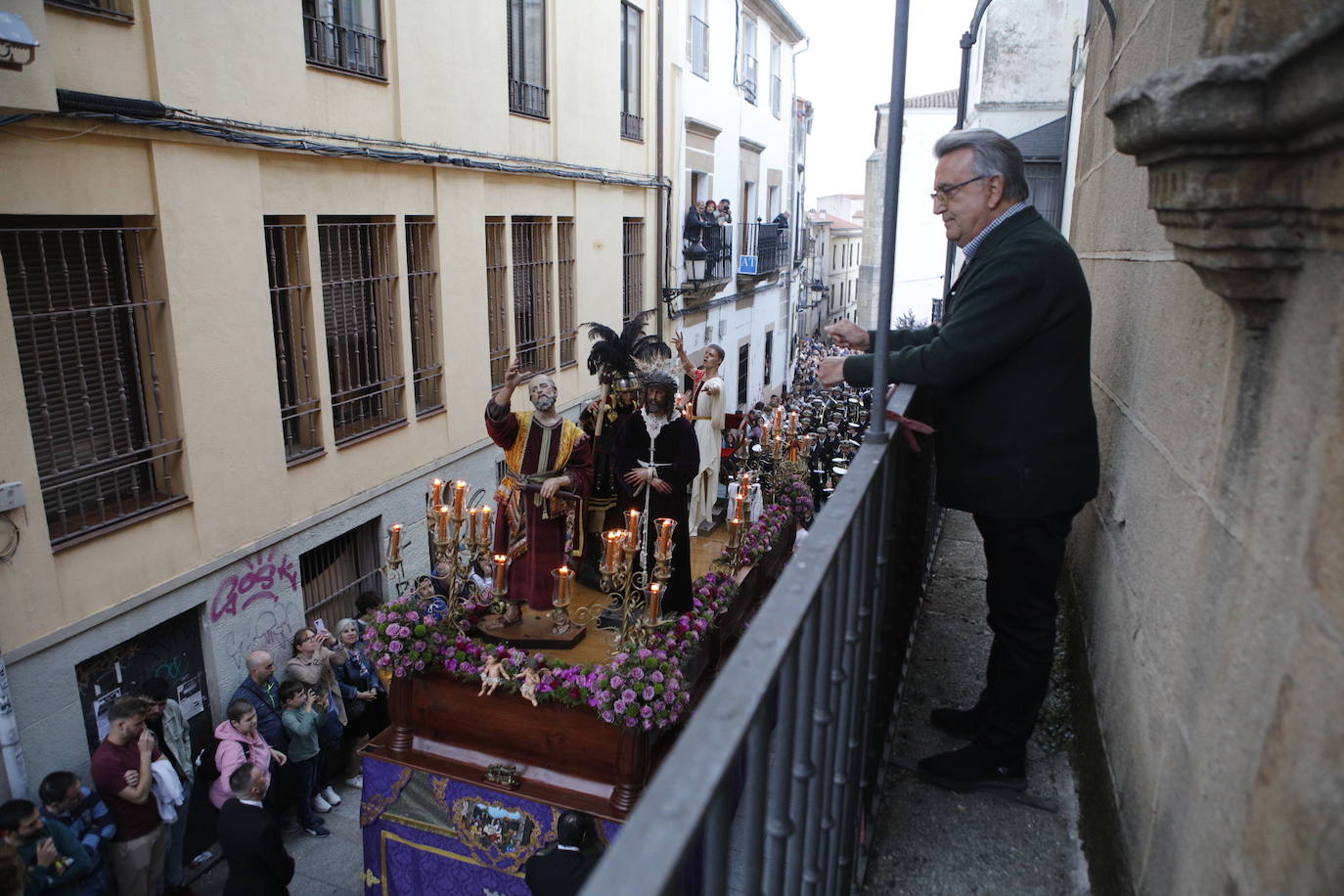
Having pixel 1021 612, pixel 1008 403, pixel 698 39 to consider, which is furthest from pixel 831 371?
pixel 698 39

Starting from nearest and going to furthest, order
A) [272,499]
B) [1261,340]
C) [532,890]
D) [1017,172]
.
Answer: [1261,340]
[1017,172]
[532,890]
[272,499]

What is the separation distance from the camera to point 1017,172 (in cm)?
264

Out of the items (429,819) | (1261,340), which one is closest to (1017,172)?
(1261,340)

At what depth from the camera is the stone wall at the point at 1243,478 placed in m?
1.18

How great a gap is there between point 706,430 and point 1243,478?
7.03m

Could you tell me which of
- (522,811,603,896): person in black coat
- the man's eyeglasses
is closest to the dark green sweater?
the man's eyeglasses

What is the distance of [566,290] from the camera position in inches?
562

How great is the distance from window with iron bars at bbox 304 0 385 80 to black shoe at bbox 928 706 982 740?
8054mm

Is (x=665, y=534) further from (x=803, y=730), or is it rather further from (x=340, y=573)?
(x=340, y=573)

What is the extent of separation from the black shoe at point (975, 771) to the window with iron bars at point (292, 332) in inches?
276

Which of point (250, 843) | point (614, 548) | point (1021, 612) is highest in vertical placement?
point (1021, 612)

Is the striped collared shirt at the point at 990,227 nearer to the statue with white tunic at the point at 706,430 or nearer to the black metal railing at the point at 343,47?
the statue with white tunic at the point at 706,430

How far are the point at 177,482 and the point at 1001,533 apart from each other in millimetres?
6718

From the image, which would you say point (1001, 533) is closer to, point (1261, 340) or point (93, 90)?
point (1261, 340)
